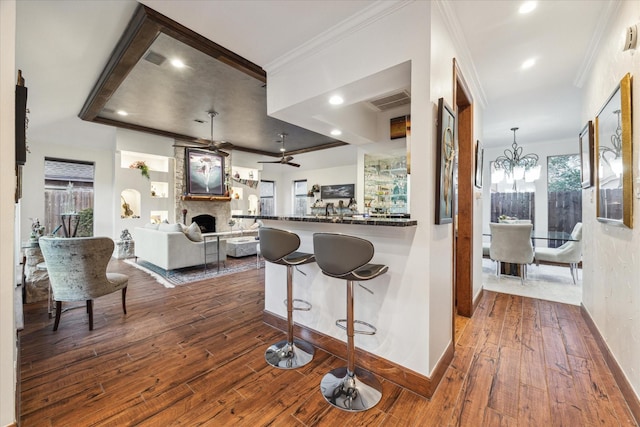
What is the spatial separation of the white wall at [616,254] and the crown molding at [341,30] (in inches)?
58.4

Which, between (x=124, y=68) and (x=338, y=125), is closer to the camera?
(x=124, y=68)

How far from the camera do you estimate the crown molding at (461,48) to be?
1899 millimetres

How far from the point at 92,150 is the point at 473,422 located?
877cm

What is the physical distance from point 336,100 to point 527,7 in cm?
151

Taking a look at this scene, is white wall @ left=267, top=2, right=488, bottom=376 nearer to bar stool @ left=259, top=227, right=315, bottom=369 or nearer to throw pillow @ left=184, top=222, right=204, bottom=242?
bar stool @ left=259, top=227, right=315, bottom=369

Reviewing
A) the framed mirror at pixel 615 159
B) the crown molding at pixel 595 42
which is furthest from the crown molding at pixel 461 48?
the framed mirror at pixel 615 159

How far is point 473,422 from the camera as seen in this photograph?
1.50 m

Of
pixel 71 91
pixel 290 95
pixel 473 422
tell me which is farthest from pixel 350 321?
pixel 71 91

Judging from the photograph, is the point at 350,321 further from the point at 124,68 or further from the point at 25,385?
the point at 124,68

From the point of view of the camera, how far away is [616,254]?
1952 mm

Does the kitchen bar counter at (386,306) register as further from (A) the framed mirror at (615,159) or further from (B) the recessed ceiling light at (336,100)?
(A) the framed mirror at (615,159)

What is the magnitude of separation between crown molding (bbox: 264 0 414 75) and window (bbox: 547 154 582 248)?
6206 millimetres

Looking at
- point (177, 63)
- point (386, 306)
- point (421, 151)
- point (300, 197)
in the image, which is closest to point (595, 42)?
point (421, 151)

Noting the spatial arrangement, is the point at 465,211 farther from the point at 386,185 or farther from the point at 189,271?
the point at 189,271
